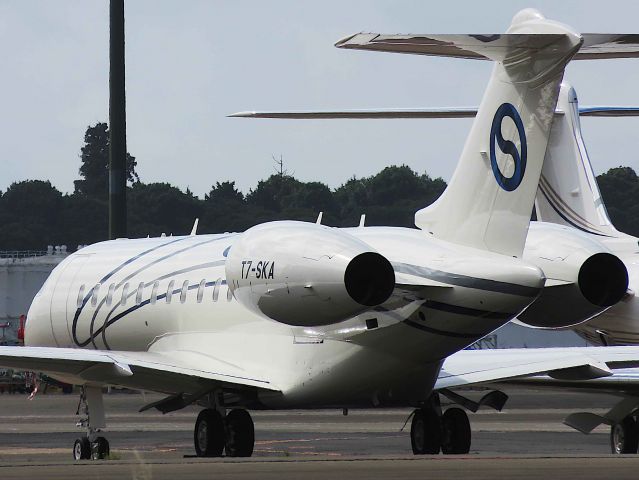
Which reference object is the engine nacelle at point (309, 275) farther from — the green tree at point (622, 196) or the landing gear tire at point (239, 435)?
the green tree at point (622, 196)

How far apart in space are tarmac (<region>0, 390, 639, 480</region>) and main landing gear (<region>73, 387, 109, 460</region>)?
29 centimetres

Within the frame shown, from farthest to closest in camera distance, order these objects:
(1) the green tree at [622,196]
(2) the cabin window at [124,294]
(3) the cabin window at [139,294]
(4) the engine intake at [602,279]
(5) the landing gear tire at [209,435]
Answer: (1) the green tree at [622,196] < (2) the cabin window at [124,294] < (3) the cabin window at [139,294] < (5) the landing gear tire at [209,435] < (4) the engine intake at [602,279]

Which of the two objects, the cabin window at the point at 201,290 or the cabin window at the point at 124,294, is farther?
the cabin window at the point at 124,294

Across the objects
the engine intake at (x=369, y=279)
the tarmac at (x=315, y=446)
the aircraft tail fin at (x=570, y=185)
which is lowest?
the tarmac at (x=315, y=446)

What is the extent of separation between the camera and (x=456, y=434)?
66.2ft

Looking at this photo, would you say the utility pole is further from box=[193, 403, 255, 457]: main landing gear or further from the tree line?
the tree line

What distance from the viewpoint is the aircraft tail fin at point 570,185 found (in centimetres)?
2750

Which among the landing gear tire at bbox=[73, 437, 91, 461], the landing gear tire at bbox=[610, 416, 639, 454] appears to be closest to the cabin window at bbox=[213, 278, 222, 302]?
the landing gear tire at bbox=[73, 437, 91, 461]

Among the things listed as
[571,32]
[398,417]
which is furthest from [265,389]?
[398,417]

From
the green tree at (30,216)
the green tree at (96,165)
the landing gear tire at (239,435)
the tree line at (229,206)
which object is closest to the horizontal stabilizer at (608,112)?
the landing gear tire at (239,435)

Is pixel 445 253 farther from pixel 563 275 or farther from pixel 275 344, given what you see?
pixel 275 344

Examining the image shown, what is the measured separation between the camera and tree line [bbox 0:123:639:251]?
90750mm

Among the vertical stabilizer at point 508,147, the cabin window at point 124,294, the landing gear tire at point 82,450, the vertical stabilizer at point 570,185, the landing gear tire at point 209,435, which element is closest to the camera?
the vertical stabilizer at point 508,147

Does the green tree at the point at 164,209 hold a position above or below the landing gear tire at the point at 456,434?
above
